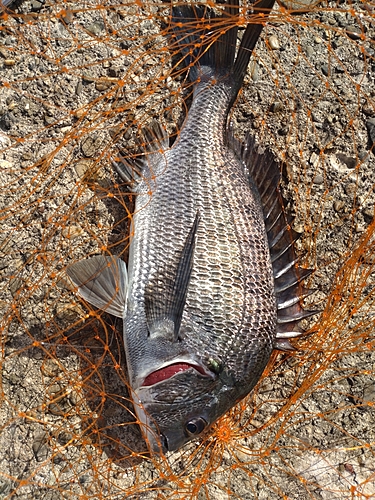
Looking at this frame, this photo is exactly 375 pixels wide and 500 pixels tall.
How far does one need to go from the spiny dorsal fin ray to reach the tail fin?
861mm

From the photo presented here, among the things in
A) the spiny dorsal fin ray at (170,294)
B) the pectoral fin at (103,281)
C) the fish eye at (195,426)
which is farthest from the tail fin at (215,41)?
the fish eye at (195,426)

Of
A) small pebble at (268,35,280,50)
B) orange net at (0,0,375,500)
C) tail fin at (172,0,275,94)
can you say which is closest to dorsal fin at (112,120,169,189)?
orange net at (0,0,375,500)

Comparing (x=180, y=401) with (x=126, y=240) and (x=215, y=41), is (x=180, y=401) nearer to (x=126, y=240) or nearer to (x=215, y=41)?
(x=126, y=240)

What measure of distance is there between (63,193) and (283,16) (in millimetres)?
1576

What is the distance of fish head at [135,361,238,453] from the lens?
2.38 meters

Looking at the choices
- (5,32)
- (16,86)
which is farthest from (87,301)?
(5,32)

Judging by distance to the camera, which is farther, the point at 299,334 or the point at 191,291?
the point at 299,334

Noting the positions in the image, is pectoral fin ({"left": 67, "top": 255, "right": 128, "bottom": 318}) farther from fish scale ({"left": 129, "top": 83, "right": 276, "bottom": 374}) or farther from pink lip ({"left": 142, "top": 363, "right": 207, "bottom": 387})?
pink lip ({"left": 142, "top": 363, "right": 207, "bottom": 387})

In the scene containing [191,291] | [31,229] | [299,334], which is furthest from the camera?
[31,229]

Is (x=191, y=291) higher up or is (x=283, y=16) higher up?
(x=283, y=16)

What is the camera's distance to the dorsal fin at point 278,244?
8.80 feet

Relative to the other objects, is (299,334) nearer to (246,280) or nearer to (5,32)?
(246,280)

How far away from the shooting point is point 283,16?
2.90 metres

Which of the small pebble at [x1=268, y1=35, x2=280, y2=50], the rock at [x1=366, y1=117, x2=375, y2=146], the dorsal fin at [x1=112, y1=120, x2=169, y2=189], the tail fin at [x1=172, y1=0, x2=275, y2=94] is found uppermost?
the tail fin at [x1=172, y1=0, x2=275, y2=94]
